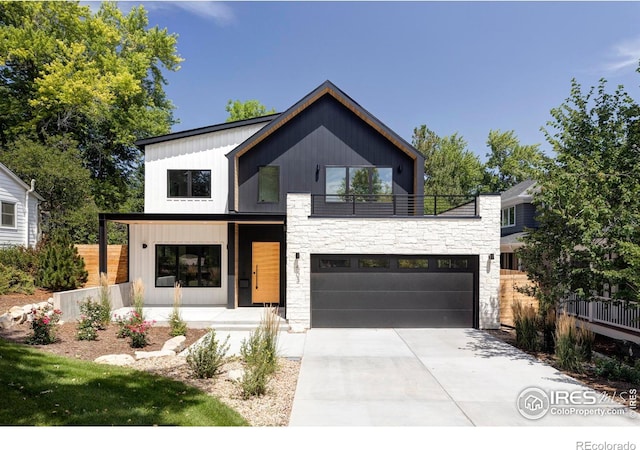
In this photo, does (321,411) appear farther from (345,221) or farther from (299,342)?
(345,221)

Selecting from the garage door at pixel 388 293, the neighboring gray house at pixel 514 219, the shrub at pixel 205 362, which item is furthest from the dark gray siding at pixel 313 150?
the neighboring gray house at pixel 514 219

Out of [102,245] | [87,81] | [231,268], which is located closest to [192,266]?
[231,268]

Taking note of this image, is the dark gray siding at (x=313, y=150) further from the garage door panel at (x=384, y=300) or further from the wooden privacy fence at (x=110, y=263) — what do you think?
the wooden privacy fence at (x=110, y=263)

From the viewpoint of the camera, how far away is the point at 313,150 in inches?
563

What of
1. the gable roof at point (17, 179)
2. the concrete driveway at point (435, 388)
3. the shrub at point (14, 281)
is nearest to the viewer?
the concrete driveway at point (435, 388)

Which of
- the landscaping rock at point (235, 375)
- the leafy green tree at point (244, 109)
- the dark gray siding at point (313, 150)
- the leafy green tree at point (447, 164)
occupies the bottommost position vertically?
the landscaping rock at point (235, 375)

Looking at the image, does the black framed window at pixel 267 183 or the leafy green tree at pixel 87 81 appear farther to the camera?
the leafy green tree at pixel 87 81

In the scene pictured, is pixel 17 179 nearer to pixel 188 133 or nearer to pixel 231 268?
pixel 188 133

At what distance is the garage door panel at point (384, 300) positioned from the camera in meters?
11.6

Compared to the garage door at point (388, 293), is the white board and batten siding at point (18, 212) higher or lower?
higher

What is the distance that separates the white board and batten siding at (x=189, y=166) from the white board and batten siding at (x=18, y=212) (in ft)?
25.5

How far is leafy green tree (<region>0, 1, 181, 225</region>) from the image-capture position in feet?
78.3

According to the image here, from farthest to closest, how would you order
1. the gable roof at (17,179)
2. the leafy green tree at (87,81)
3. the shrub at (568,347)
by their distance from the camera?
the leafy green tree at (87,81)
the gable roof at (17,179)
the shrub at (568,347)

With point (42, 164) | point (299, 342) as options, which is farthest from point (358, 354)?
point (42, 164)
